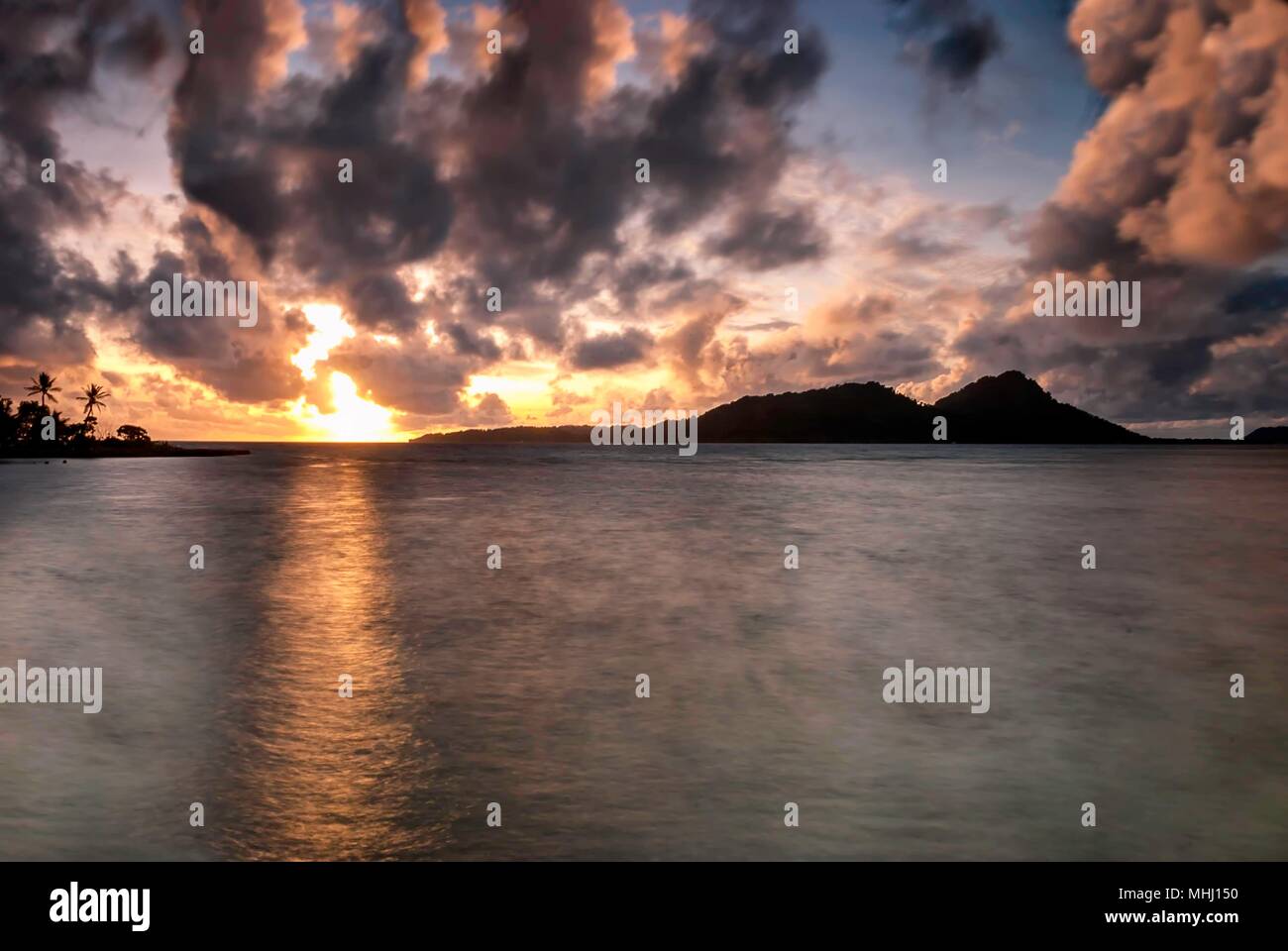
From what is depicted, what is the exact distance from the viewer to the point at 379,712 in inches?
459

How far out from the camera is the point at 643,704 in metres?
12.5

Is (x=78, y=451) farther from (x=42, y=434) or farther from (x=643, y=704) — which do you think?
(x=643, y=704)

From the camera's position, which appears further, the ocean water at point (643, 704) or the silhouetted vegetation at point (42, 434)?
the silhouetted vegetation at point (42, 434)

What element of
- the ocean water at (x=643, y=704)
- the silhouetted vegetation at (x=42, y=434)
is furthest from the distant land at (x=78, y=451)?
the ocean water at (x=643, y=704)

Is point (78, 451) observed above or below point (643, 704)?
above

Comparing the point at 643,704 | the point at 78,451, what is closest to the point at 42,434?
the point at 78,451

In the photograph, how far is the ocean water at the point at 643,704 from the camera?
26.5 ft

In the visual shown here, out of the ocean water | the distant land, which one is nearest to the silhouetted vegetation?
the distant land

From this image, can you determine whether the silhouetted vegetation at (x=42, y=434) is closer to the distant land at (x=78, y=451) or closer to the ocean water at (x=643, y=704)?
the distant land at (x=78, y=451)

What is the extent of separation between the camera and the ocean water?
809cm

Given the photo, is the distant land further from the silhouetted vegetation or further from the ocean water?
the ocean water

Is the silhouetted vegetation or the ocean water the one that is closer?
the ocean water
